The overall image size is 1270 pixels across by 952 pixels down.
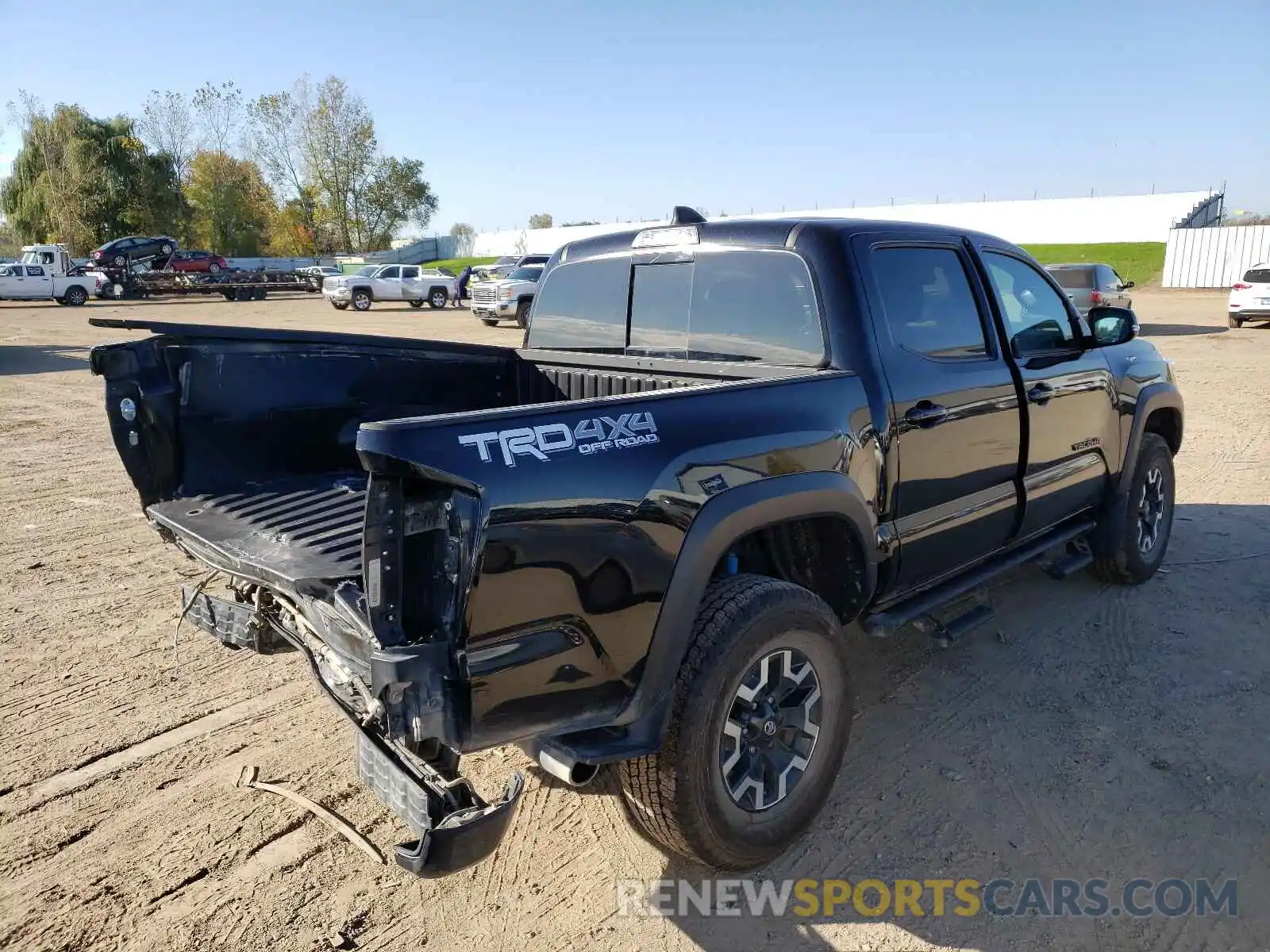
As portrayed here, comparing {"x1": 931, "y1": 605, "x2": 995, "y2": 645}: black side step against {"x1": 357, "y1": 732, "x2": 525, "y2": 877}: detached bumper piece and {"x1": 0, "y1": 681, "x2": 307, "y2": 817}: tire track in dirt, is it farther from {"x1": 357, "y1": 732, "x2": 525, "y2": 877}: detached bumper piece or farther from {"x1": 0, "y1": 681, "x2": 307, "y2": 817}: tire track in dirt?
{"x1": 0, "y1": 681, "x2": 307, "y2": 817}: tire track in dirt

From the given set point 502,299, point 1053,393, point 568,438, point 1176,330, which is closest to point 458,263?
point 502,299

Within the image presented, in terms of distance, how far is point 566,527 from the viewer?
217cm

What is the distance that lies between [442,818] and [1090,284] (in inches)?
677

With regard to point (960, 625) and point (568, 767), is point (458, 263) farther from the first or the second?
point (568, 767)

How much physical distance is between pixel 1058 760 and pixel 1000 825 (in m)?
0.55

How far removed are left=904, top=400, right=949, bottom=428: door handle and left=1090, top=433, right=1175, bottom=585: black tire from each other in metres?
2.11

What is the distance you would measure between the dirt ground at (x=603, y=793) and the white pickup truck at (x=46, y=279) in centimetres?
3270

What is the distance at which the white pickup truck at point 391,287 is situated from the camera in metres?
30.0

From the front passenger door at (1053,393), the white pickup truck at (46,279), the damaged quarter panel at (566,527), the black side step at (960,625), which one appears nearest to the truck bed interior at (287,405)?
the damaged quarter panel at (566,527)

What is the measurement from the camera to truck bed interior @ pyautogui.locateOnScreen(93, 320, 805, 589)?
2953 mm

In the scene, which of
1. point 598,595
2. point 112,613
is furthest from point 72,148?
point 598,595

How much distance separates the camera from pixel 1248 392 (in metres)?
11.6

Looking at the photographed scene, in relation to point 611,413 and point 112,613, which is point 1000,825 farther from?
point 112,613

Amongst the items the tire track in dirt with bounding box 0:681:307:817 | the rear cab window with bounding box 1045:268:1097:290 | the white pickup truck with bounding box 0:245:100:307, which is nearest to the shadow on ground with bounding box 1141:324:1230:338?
the rear cab window with bounding box 1045:268:1097:290
